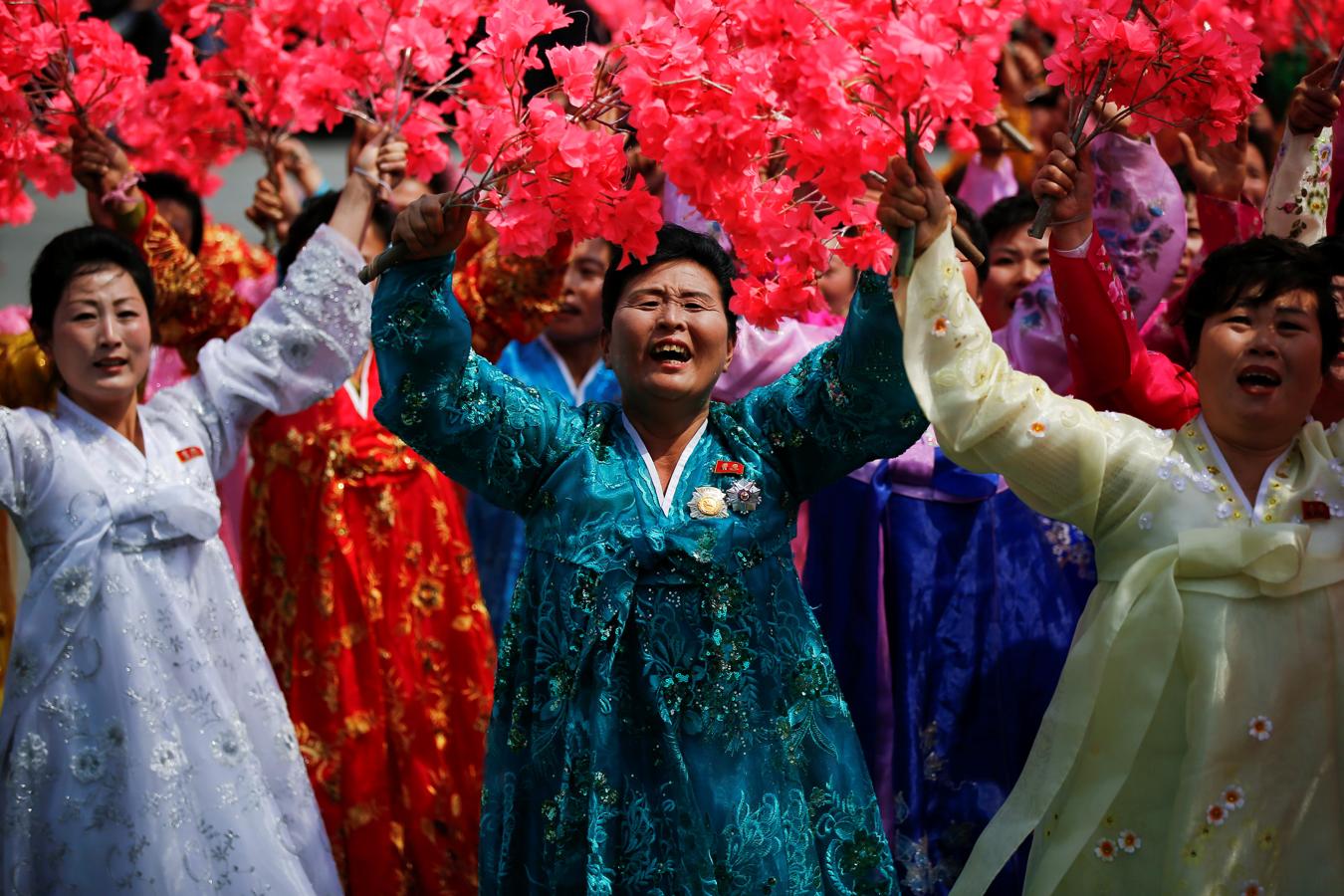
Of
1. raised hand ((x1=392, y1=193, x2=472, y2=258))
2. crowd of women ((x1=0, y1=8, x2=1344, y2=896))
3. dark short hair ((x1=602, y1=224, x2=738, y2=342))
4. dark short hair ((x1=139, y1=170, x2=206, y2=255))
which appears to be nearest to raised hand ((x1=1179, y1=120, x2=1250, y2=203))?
crowd of women ((x1=0, y1=8, x2=1344, y2=896))

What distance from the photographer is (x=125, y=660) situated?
3.37 meters

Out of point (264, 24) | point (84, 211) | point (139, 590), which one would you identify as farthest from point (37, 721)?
point (84, 211)

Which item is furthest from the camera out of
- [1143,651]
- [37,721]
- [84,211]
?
[84,211]

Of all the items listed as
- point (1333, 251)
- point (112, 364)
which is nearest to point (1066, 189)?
point (1333, 251)

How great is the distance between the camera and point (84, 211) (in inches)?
329

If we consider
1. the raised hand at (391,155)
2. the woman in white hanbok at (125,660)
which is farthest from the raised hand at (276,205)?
the woman in white hanbok at (125,660)

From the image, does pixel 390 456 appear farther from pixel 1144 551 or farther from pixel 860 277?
pixel 1144 551

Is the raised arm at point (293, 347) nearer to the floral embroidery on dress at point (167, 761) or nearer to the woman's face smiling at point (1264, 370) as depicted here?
the floral embroidery on dress at point (167, 761)

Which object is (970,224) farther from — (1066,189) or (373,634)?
(373,634)

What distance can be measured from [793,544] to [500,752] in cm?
132

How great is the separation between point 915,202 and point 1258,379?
2.32 ft

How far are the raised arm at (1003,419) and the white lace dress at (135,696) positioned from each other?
1.65 meters

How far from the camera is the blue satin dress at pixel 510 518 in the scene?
4.72m

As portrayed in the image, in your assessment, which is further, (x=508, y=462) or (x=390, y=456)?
(x=390, y=456)
